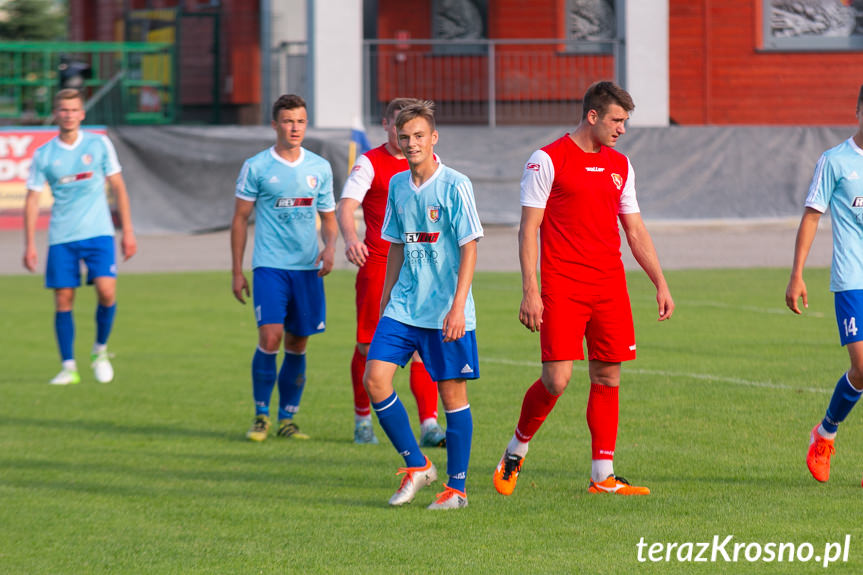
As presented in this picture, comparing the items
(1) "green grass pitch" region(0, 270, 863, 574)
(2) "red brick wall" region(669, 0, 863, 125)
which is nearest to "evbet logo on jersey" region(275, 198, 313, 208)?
(1) "green grass pitch" region(0, 270, 863, 574)

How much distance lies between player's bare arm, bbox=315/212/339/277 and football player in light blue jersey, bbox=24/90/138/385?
99.7 inches

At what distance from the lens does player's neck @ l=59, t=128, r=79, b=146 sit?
10477 mm

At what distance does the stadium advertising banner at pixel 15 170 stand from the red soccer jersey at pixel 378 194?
16681 mm

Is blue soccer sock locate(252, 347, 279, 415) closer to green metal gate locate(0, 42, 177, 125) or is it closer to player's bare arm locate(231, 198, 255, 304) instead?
player's bare arm locate(231, 198, 255, 304)

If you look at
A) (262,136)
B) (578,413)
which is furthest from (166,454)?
(262,136)

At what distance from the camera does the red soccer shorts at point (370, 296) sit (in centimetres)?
805

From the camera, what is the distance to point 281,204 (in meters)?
8.24

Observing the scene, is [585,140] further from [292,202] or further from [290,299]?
[290,299]

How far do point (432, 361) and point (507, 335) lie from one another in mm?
6795

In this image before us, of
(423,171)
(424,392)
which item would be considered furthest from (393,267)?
(424,392)

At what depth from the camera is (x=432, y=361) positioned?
20.9ft

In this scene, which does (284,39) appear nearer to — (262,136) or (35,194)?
(262,136)

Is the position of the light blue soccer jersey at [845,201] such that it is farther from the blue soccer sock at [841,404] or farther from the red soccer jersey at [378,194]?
the red soccer jersey at [378,194]

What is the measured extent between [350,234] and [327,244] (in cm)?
86
